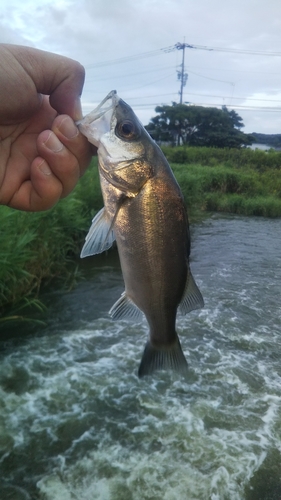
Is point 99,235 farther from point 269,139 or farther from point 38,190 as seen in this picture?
point 269,139

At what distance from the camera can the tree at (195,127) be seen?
4166 centimetres

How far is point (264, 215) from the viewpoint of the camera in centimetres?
1928

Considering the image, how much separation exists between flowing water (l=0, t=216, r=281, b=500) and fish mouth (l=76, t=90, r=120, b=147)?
357cm

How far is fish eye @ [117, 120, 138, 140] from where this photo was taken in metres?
2.05

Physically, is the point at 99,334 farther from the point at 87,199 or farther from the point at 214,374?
the point at 87,199

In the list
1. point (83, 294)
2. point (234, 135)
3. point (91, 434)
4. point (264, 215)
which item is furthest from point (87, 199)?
point (234, 135)

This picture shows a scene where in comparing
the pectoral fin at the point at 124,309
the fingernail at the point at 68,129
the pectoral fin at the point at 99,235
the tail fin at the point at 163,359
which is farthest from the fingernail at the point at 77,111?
the tail fin at the point at 163,359

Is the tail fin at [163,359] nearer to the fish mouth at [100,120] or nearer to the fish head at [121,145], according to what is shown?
the fish head at [121,145]

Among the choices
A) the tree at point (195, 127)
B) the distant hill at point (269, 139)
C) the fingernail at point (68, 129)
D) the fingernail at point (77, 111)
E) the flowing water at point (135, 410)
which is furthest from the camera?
the distant hill at point (269, 139)

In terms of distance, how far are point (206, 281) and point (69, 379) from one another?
488 cm

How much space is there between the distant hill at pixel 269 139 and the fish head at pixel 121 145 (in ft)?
152

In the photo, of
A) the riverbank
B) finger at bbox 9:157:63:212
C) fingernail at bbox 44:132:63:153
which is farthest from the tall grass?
fingernail at bbox 44:132:63:153

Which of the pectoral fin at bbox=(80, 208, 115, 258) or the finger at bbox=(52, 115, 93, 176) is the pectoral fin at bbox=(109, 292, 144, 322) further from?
the finger at bbox=(52, 115, 93, 176)

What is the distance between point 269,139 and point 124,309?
50.5 metres
